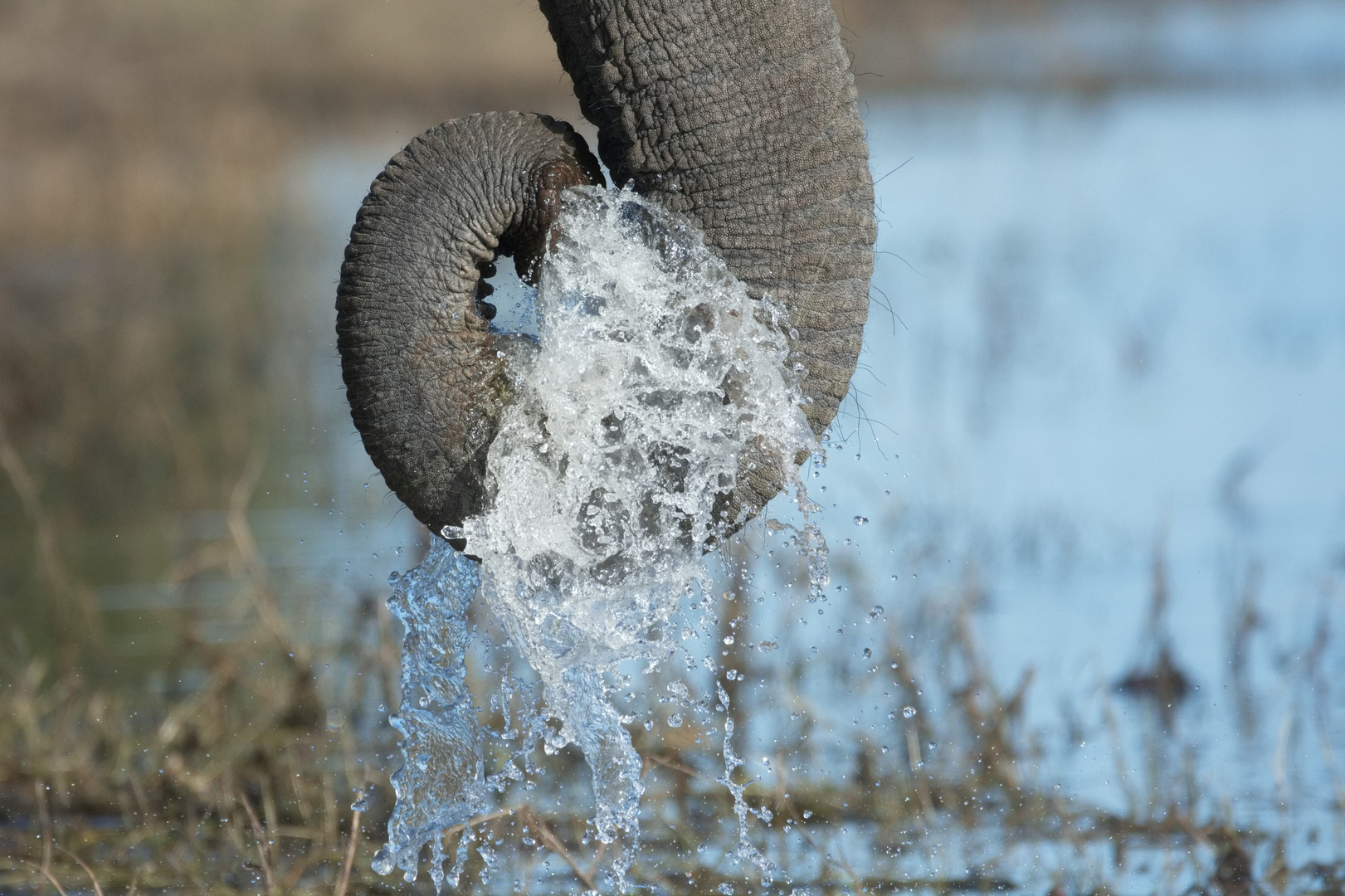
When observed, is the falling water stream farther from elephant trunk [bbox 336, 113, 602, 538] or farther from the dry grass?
the dry grass

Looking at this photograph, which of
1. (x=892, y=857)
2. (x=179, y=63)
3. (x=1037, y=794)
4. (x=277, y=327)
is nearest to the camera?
(x=892, y=857)

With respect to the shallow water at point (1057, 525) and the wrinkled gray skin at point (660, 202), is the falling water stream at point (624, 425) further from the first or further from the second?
the shallow water at point (1057, 525)

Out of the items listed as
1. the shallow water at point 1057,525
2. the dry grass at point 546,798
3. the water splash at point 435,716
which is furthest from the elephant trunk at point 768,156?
the dry grass at point 546,798

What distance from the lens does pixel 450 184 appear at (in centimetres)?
305

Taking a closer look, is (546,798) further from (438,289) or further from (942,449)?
(942,449)

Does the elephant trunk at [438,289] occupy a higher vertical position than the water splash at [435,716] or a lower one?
higher

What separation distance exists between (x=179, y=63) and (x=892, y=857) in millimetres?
16403

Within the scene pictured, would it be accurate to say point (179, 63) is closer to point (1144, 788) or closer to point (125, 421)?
point (125, 421)

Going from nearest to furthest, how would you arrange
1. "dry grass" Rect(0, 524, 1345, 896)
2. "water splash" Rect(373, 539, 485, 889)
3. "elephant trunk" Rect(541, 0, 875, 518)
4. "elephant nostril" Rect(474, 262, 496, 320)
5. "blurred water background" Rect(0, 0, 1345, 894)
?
"elephant trunk" Rect(541, 0, 875, 518) → "elephant nostril" Rect(474, 262, 496, 320) → "water splash" Rect(373, 539, 485, 889) → "dry grass" Rect(0, 524, 1345, 896) → "blurred water background" Rect(0, 0, 1345, 894)

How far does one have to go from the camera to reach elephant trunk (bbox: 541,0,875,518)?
302 centimetres

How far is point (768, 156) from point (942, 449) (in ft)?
13.8

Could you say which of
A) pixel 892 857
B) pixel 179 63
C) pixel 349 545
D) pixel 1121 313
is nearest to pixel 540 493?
pixel 892 857

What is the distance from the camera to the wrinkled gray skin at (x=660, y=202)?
119 inches

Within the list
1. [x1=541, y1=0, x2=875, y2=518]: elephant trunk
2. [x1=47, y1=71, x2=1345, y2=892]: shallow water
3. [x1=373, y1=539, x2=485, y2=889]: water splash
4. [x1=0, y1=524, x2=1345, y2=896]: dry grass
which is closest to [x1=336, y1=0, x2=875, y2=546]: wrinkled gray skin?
[x1=541, y1=0, x2=875, y2=518]: elephant trunk
